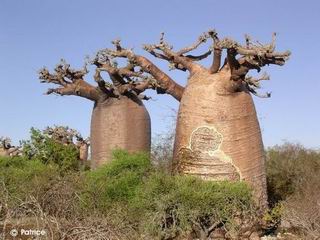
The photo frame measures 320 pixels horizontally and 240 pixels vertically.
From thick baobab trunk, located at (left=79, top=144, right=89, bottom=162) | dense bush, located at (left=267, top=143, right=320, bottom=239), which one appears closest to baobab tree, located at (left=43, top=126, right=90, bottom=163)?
thick baobab trunk, located at (left=79, top=144, right=89, bottom=162)

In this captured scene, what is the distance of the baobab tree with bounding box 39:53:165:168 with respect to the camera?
31.3ft

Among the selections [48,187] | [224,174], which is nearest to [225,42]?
[224,174]

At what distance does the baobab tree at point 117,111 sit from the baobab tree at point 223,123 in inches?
81.4

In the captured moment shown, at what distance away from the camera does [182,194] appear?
5.86m

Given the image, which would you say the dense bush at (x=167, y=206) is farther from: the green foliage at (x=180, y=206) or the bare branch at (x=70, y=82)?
the bare branch at (x=70, y=82)

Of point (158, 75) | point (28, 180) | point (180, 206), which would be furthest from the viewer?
point (158, 75)

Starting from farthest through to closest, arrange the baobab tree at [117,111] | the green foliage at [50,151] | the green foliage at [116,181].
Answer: the green foliage at [50,151] < the baobab tree at [117,111] < the green foliage at [116,181]

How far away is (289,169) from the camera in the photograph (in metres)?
11.2

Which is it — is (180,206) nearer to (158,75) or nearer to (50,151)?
(158,75)

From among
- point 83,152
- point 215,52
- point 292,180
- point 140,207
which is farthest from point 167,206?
point 83,152

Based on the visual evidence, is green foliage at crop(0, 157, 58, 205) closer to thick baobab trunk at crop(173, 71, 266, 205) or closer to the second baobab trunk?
the second baobab trunk

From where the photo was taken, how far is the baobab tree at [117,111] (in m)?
9.55

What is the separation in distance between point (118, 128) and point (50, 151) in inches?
103

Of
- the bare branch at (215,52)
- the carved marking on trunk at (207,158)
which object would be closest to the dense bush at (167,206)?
the carved marking on trunk at (207,158)
